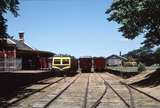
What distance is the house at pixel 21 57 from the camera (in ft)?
233

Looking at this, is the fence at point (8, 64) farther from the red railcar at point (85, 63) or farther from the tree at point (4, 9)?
the tree at point (4, 9)

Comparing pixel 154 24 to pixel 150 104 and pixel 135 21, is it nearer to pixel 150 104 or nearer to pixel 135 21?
pixel 135 21

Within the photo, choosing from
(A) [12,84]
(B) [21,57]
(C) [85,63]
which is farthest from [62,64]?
(A) [12,84]

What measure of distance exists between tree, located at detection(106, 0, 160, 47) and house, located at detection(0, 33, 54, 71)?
22560 millimetres

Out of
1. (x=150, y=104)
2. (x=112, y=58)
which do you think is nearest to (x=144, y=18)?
(x=150, y=104)

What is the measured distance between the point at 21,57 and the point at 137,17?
53037 millimetres

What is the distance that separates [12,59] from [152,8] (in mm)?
45777

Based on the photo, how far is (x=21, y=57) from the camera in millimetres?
82500

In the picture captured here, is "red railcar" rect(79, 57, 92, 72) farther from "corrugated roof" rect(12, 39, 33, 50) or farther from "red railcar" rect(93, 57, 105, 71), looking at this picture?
"corrugated roof" rect(12, 39, 33, 50)

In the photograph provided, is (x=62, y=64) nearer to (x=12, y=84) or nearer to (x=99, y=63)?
(x=99, y=63)

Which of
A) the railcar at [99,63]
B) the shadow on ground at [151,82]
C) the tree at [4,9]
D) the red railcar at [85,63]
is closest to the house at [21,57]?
the red railcar at [85,63]

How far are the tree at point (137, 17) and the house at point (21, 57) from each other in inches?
888

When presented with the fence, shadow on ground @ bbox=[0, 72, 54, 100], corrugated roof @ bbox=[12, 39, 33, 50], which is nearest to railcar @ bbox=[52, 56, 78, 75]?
the fence

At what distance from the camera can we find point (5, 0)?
33.8 meters
